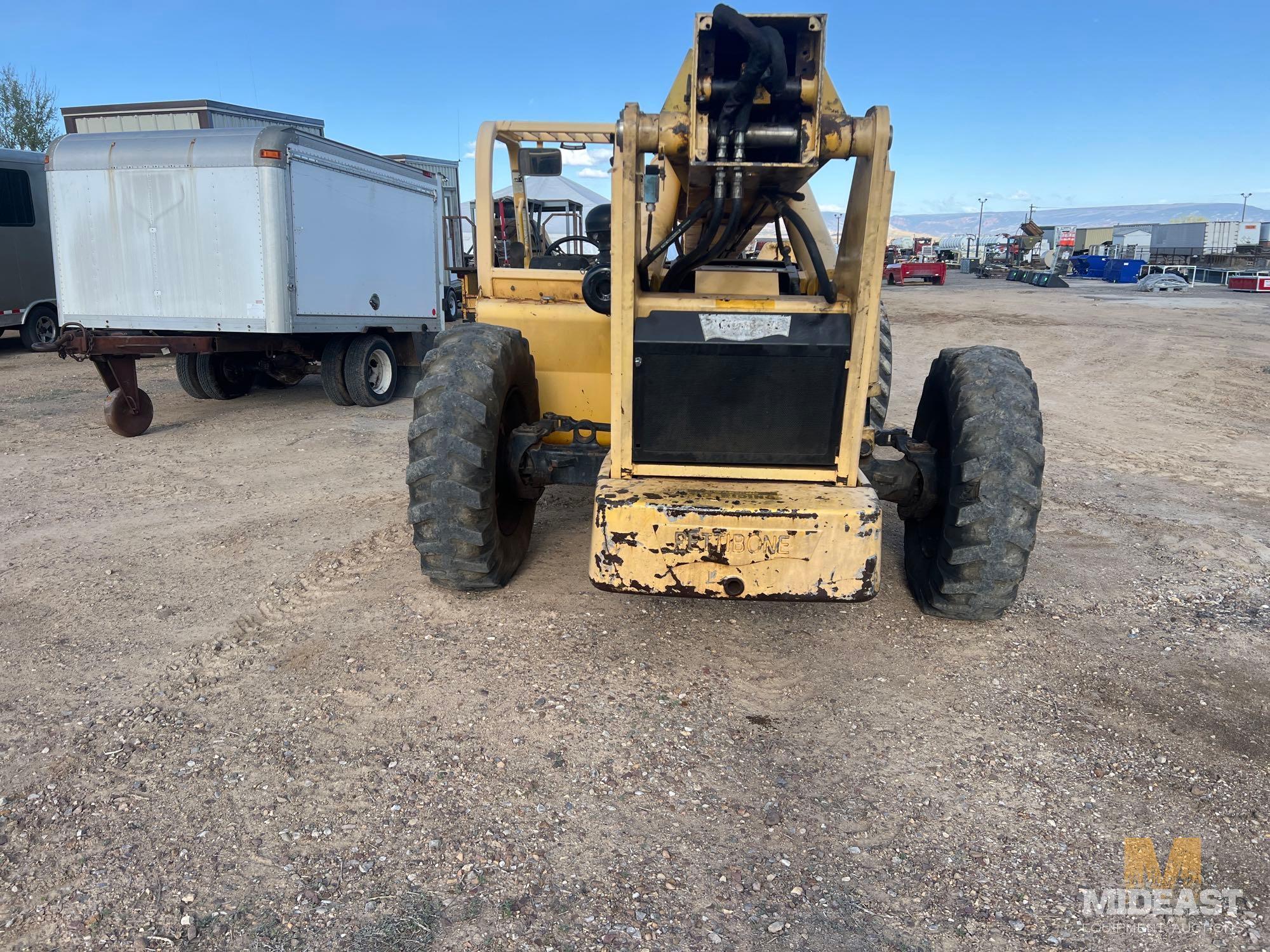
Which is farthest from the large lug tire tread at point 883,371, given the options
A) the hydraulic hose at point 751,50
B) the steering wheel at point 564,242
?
the hydraulic hose at point 751,50

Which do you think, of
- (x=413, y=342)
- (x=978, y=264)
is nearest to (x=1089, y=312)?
(x=413, y=342)

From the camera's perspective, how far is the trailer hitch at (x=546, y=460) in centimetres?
459

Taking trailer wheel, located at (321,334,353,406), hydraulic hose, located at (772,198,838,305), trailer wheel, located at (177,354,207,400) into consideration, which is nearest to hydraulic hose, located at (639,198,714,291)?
hydraulic hose, located at (772,198,838,305)

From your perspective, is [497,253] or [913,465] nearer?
[913,465]

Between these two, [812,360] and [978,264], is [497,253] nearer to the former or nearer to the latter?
[812,360]

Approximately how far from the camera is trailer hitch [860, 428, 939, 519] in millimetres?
4402

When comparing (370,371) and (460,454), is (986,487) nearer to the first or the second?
(460,454)

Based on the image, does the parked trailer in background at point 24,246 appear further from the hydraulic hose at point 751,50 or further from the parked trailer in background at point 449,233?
the hydraulic hose at point 751,50

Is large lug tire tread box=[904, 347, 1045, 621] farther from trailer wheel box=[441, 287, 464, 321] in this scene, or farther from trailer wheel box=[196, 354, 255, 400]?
trailer wheel box=[441, 287, 464, 321]

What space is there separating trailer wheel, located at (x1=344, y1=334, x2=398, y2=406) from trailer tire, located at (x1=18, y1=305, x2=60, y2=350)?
24.1ft

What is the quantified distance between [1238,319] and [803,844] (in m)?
23.1

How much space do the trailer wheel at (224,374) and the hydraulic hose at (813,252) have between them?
8306mm

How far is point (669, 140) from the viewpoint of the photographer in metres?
3.56

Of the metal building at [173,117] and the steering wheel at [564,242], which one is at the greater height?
the metal building at [173,117]
